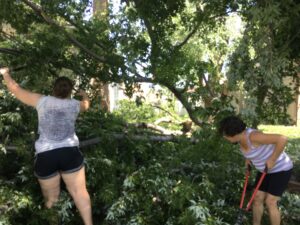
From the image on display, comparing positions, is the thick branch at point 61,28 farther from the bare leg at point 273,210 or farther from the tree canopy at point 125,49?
the bare leg at point 273,210

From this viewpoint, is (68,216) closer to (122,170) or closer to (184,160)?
(122,170)

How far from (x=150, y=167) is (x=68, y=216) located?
1152 millimetres

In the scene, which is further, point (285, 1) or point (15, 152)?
point (15, 152)

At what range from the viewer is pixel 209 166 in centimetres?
607

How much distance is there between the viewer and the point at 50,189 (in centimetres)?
506

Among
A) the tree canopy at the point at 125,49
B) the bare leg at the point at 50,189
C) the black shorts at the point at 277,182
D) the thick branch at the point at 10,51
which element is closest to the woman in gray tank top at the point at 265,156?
the black shorts at the point at 277,182

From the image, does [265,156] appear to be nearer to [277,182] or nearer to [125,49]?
[277,182]

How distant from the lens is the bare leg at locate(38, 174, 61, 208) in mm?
4977

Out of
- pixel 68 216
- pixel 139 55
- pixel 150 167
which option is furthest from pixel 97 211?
pixel 139 55

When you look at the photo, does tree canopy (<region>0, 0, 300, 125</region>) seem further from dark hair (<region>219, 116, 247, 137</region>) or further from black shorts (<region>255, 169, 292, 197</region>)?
black shorts (<region>255, 169, 292, 197</region>)

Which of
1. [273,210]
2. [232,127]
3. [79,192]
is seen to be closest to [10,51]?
[79,192]

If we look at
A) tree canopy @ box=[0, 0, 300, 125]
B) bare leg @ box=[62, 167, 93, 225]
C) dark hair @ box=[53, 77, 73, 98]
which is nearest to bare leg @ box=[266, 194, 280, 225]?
tree canopy @ box=[0, 0, 300, 125]

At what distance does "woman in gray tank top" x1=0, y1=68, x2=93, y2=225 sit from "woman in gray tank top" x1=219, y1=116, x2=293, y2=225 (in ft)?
5.11

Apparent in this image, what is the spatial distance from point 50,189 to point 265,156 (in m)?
2.30
